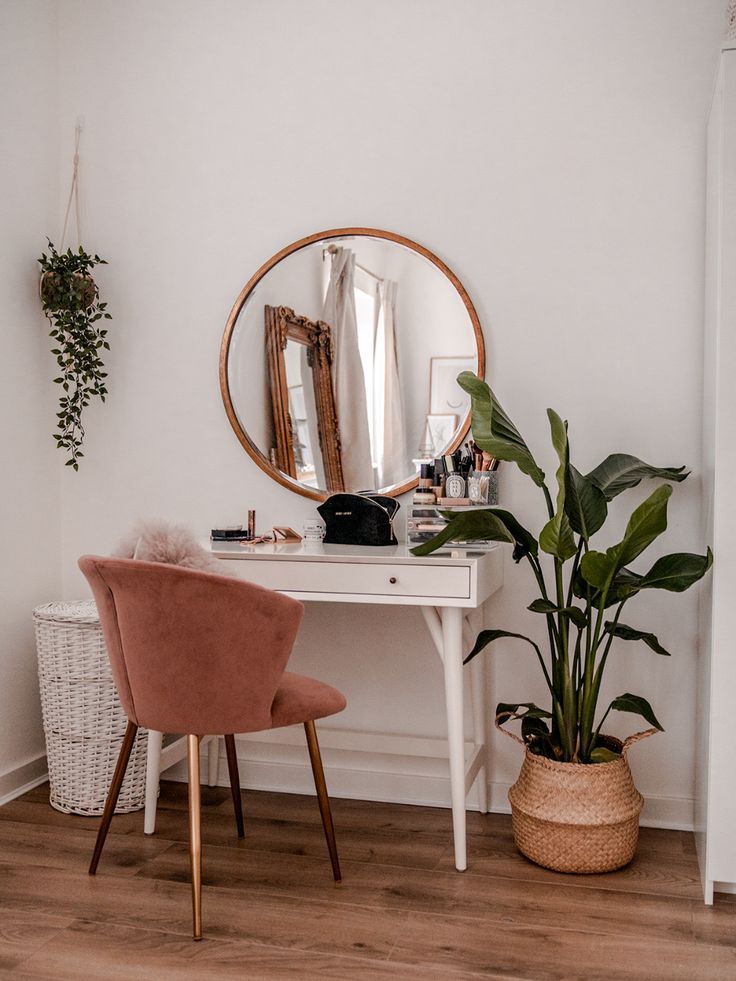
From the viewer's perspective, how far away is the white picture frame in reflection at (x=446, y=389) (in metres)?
2.90

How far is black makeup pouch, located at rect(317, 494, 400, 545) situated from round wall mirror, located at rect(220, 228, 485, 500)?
224 mm

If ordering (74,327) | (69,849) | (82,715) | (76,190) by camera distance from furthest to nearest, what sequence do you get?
(76,190) → (74,327) → (82,715) → (69,849)

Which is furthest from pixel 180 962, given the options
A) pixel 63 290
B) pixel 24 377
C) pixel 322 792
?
pixel 63 290

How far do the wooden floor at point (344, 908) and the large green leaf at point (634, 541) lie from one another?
79cm

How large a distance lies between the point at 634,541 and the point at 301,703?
899 millimetres

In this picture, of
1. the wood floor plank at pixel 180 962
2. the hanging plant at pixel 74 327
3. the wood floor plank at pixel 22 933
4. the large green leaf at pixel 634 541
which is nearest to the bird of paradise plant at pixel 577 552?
the large green leaf at pixel 634 541

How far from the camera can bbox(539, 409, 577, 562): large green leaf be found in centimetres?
231

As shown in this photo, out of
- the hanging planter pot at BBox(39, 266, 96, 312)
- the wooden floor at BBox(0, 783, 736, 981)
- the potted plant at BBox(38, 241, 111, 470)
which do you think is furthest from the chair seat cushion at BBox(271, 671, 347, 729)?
the hanging planter pot at BBox(39, 266, 96, 312)

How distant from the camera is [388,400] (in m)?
2.94

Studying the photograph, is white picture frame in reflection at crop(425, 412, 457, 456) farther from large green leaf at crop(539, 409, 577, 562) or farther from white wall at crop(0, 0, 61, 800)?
white wall at crop(0, 0, 61, 800)

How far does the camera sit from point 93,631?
111 inches

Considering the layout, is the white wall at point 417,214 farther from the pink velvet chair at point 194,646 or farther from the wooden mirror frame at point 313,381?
the pink velvet chair at point 194,646

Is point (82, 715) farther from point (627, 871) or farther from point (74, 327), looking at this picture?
point (627, 871)

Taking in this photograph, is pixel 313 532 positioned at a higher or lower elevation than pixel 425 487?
lower
